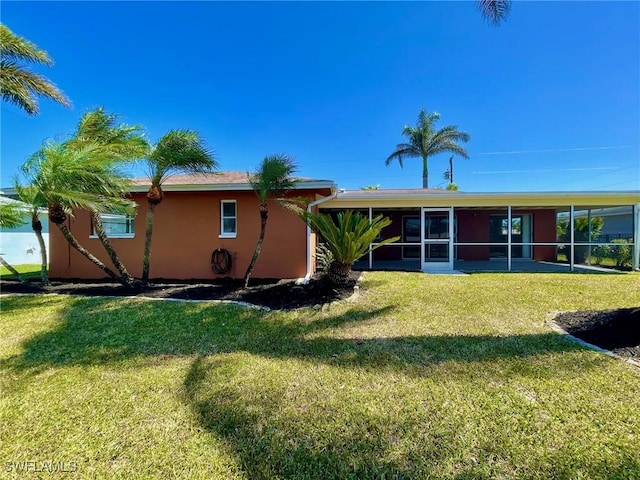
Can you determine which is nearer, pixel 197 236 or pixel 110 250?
pixel 110 250

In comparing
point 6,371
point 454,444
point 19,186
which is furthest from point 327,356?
point 19,186

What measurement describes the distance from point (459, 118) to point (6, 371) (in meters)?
26.8

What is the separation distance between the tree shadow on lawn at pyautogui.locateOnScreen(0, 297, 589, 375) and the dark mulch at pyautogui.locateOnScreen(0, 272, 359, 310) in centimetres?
86

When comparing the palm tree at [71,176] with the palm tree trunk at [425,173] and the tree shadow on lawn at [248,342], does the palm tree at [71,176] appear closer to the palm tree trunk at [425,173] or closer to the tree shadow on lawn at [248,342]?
the tree shadow on lawn at [248,342]

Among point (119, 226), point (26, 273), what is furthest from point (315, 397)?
point (26, 273)

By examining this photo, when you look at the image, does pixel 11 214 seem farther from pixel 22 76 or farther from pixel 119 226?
pixel 22 76

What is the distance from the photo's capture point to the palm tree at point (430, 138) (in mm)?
23766

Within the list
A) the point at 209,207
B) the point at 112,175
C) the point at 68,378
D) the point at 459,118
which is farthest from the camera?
the point at 459,118

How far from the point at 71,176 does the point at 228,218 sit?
417 cm

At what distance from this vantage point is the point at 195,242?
9930 mm

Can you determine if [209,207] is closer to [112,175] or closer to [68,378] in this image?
[112,175]

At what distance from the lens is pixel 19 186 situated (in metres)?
8.03

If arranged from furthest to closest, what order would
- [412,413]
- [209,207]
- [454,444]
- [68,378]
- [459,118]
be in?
1. [459,118]
2. [209,207]
3. [68,378]
4. [412,413]
5. [454,444]

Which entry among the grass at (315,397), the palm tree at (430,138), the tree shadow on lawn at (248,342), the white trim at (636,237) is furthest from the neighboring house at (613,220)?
the tree shadow on lawn at (248,342)
